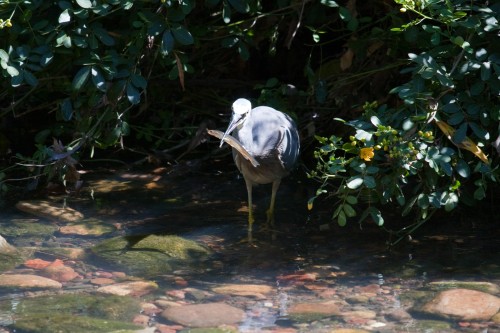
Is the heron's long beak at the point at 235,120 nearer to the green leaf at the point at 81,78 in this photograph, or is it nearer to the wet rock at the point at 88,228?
the green leaf at the point at 81,78

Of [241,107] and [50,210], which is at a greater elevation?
[241,107]

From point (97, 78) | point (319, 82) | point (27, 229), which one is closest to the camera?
point (97, 78)

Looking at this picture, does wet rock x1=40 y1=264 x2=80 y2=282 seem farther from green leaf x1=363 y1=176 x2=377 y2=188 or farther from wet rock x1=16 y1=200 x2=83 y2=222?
green leaf x1=363 y1=176 x2=377 y2=188

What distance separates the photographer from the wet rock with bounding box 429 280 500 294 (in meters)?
3.72

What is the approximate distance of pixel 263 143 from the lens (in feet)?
16.0

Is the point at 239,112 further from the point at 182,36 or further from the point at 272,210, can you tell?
the point at 272,210

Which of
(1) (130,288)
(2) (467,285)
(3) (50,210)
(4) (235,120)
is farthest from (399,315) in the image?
(3) (50,210)

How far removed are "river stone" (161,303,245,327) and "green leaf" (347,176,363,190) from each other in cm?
74

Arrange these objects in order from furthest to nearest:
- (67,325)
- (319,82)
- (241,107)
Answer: (319,82) < (241,107) < (67,325)

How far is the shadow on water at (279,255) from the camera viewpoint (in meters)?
3.62

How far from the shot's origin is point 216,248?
4562 millimetres

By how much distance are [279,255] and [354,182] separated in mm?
808

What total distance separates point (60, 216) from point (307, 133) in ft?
5.87

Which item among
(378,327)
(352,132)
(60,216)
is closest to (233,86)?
(352,132)
